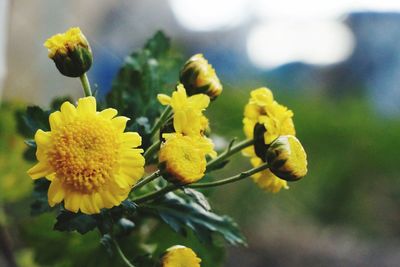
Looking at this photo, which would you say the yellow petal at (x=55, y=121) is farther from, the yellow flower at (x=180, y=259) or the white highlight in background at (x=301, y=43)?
the white highlight in background at (x=301, y=43)

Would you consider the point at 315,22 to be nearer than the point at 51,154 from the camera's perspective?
No

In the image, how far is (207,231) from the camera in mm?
436

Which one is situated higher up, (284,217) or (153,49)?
(153,49)

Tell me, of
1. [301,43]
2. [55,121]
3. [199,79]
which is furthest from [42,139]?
[301,43]

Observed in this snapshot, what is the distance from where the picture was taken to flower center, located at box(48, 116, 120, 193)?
33 centimetres

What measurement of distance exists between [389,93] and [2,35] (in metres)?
2.57

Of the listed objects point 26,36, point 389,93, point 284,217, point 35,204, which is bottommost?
point 389,93

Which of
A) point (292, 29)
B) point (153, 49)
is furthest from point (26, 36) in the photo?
A: point (292, 29)

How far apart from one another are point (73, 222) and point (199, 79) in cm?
12

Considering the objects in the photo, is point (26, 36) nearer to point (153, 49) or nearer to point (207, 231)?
point (153, 49)

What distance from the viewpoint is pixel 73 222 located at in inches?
14.7

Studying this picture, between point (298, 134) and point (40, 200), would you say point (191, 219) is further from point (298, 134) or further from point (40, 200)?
point (298, 134)

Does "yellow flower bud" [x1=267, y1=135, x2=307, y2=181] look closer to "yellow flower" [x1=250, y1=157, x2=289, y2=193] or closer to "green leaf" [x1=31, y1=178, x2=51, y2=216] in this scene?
"yellow flower" [x1=250, y1=157, x2=289, y2=193]

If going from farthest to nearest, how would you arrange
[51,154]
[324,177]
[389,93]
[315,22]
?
[315,22]
[389,93]
[324,177]
[51,154]
